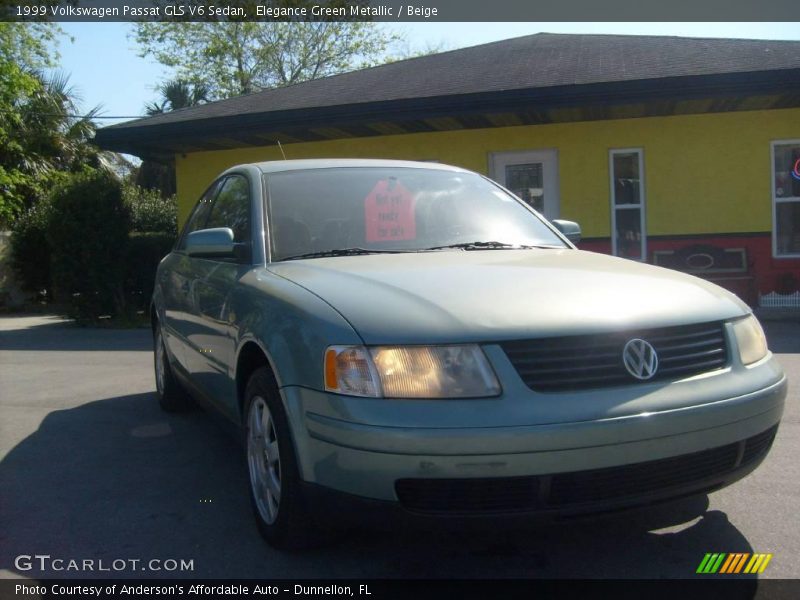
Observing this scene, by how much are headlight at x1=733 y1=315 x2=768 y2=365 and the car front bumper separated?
37 centimetres

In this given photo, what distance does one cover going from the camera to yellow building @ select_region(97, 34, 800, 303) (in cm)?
1126

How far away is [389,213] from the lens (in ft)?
13.8

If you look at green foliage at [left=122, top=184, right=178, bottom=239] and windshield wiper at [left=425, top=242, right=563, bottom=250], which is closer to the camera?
windshield wiper at [left=425, top=242, right=563, bottom=250]

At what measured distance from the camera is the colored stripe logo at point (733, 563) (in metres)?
3.03

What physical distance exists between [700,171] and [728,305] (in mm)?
9446

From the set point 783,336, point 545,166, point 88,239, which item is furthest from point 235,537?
point 88,239

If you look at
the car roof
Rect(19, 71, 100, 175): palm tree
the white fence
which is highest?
Rect(19, 71, 100, 175): palm tree

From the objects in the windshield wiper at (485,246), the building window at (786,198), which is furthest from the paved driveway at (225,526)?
the building window at (786,198)

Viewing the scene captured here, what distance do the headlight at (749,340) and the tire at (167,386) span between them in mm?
3853

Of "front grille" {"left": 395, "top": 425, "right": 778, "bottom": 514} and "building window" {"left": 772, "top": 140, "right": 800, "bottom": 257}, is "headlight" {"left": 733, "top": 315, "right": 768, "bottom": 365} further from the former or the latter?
"building window" {"left": 772, "top": 140, "right": 800, "bottom": 257}

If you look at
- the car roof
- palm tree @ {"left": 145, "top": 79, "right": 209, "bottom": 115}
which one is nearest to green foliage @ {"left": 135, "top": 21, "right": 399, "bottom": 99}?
palm tree @ {"left": 145, "top": 79, "right": 209, "bottom": 115}

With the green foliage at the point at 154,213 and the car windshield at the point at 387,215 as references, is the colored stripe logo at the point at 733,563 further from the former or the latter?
the green foliage at the point at 154,213

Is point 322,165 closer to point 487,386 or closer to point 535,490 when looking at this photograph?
point 487,386

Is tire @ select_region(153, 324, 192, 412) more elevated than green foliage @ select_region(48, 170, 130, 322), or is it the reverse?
green foliage @ select_region(48, 170, 130, 322)
